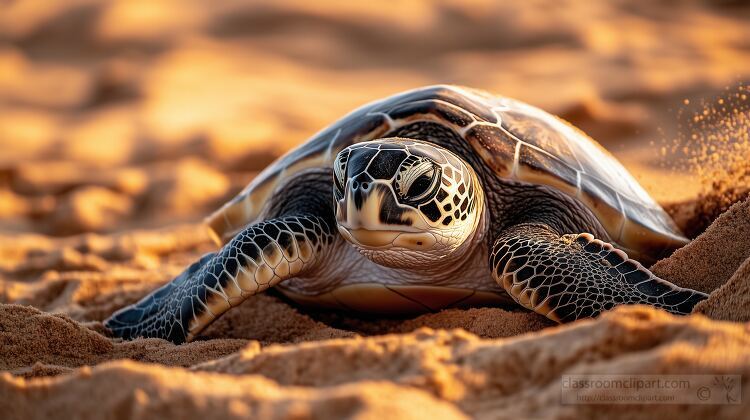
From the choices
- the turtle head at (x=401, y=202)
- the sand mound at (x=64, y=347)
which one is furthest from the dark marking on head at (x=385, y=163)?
the sand mound at (x=64, y=347)

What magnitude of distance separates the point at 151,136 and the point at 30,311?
604 centimetres

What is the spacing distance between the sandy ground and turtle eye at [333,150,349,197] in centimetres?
53

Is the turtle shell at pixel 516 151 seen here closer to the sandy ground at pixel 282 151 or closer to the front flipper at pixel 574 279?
the front flipper at pixel 574 279

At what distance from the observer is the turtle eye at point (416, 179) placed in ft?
7.97

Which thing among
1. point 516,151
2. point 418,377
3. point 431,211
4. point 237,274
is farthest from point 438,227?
point 418,377

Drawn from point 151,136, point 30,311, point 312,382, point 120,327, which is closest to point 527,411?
point 312,382

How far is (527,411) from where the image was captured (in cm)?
132

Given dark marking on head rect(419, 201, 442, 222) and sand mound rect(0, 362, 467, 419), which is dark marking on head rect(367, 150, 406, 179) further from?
sand mound rect(0, 362, 467, 419)

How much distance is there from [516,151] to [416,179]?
66 cm

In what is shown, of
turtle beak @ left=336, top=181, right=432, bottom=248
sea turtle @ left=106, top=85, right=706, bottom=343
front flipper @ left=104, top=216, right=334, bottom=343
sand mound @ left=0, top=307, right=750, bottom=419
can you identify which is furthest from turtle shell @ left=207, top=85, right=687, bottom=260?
sand mound @ left=0, top=307, right=750, bottom=419

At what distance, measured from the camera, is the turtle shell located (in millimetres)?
2922

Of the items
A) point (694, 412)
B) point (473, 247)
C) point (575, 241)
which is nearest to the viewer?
point (694, 412)

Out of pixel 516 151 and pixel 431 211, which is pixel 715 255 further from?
pixel 431 211

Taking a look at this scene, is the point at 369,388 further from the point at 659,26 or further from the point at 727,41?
the point at 659,26
